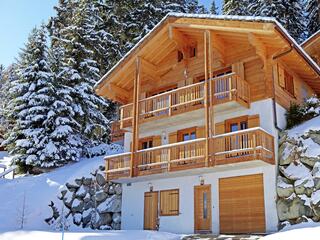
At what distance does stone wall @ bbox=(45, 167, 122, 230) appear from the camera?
1888cm

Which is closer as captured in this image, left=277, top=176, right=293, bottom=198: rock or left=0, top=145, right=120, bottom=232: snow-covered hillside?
left=277, top=176, right=293, bottom=198: rock

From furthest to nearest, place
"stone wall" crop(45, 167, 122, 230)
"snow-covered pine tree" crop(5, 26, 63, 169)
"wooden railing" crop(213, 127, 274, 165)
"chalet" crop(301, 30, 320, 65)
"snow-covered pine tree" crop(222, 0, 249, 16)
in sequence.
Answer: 1. "snow-covered pine tree" crop(222, 0, 249, 16)
2. "chalet" crop(301, 30, 320, 65)
3. "snow-covered pine tree" crop(5, 26, 63, 169)
4. "stone wall" crop(45, 167, 122, 230)
5. "wooden railing" crop(213, 127, 274, 165)

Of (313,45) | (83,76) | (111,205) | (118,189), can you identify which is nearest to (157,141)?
(118,189)

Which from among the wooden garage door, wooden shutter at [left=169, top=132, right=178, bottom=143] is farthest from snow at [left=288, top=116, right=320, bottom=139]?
wooden shutter at [left=169, top=132, right=178, bottom=143]

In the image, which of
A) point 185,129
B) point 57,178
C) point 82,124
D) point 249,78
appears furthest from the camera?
point 82,124

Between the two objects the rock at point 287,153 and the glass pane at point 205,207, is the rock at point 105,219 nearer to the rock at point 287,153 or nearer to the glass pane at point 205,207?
the glass pane at point 205,207

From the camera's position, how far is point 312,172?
14.3 meters

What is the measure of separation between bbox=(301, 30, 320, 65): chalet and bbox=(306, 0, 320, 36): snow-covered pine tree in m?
7.15

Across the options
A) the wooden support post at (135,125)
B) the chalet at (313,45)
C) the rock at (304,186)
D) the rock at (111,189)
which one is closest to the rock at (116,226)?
the rock at (111,189)

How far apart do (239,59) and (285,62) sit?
87.3 inches

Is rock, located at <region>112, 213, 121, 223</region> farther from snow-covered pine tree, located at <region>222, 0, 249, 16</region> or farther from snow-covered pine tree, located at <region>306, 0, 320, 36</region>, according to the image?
snow-covered pine tree, located at <region>222, 0, 249, 16</region>

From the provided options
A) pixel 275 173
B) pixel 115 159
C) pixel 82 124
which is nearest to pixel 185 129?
pixel 115 159

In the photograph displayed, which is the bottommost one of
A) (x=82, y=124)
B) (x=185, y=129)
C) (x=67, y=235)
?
(x=67, y=235)

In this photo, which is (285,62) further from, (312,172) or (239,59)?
(312,172)
